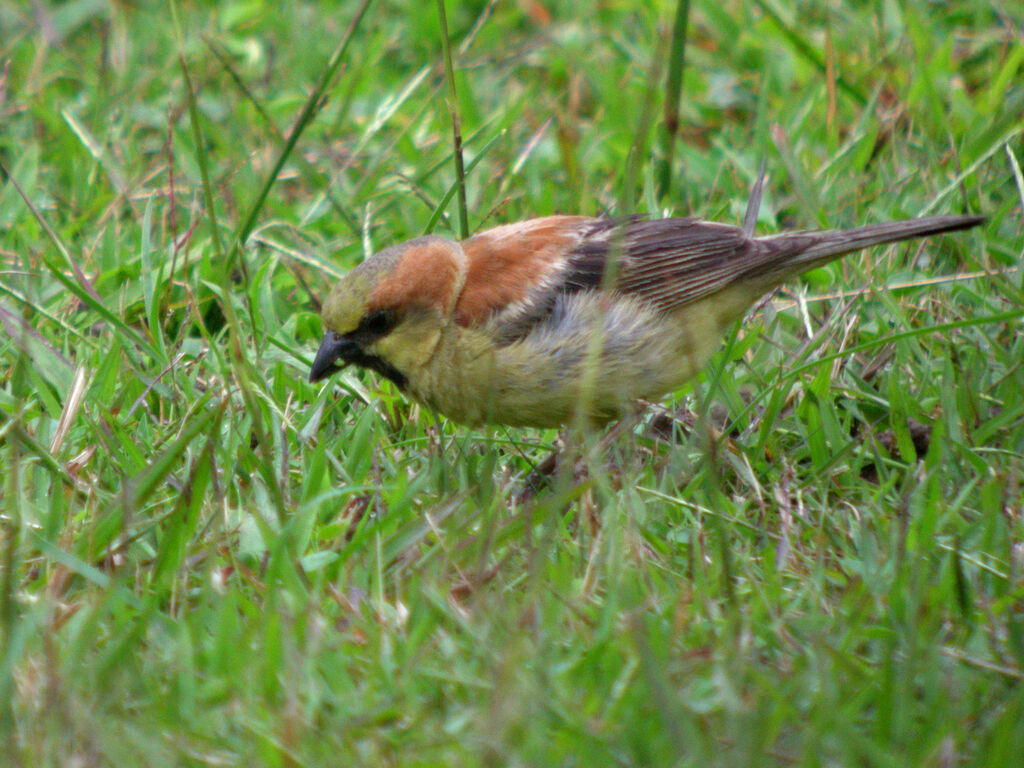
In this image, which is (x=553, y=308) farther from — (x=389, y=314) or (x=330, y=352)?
(x=330, y=352)

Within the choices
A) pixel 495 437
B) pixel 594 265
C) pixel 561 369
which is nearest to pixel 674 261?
pixel 594 265

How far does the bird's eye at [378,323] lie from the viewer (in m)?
4.13

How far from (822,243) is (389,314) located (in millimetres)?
1639

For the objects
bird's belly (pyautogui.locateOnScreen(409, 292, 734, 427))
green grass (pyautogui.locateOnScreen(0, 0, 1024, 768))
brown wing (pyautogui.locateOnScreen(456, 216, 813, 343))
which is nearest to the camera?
green grass (pyautogui.locateOnScreen(0, 0, 1024, 768))

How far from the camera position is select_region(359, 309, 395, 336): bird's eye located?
4129mm

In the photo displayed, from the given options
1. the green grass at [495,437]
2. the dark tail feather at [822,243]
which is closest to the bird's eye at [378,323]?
the green grass at [495,437]

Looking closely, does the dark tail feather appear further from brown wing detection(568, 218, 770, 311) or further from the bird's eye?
the bird's eye

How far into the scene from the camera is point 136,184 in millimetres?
5496

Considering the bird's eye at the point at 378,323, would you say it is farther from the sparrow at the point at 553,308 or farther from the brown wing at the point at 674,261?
the brown wing at the point at 674,261

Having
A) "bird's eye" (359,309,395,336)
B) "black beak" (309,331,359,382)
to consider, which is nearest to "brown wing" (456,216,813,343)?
"bird's eye" (359,309,395,336)

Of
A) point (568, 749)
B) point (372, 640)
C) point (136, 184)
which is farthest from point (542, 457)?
point (136, 184)

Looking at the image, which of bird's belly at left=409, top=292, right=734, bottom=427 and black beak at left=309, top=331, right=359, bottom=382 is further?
black beak at left=309, top=331, right=359, bottom=382

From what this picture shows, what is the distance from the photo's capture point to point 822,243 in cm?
431

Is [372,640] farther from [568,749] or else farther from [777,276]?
[777,276]
